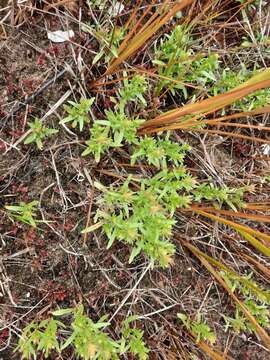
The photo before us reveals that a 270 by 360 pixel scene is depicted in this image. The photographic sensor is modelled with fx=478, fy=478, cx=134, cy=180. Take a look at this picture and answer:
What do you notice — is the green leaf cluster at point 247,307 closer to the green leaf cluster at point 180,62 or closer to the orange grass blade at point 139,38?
the green leaf cluster at point 180,62

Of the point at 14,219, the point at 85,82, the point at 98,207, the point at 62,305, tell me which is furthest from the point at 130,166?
the point at 62,305

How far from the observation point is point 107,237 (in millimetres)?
2467

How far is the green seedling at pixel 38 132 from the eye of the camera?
2.26 m

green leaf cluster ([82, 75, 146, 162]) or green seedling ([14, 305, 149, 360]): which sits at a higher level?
green leaf cluster ([82, 75, 146, 162])

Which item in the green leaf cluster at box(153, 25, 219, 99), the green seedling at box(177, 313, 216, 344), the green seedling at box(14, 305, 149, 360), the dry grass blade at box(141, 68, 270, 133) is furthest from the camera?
the green seedling at box(177, 313, 216, 344)

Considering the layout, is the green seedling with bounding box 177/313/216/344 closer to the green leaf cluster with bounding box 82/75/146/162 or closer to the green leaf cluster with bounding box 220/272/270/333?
the green leaf cluster with bounding box 220/272/270/333

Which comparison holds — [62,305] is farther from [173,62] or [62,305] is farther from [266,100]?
[266,100]

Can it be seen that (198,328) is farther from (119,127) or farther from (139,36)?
(139,36)

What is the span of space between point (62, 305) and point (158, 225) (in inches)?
26.3

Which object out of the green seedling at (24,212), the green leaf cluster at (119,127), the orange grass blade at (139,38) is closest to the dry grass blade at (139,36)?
the orange grass blade at (139,38)

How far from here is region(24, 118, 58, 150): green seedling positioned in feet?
7.40

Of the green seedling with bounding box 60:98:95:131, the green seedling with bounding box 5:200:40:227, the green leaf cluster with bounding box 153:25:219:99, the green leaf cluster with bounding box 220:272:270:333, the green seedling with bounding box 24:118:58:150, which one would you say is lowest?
the green leaf cluster with bounding box 220:272:270:333

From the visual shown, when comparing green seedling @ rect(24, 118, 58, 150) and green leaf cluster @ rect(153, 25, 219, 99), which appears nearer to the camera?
green seedling @ rect(24, 118, 58, 150)

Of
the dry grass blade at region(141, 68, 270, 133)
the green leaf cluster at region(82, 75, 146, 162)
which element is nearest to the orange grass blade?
the green leaf cluster at region(82, 75, 146, 162)
